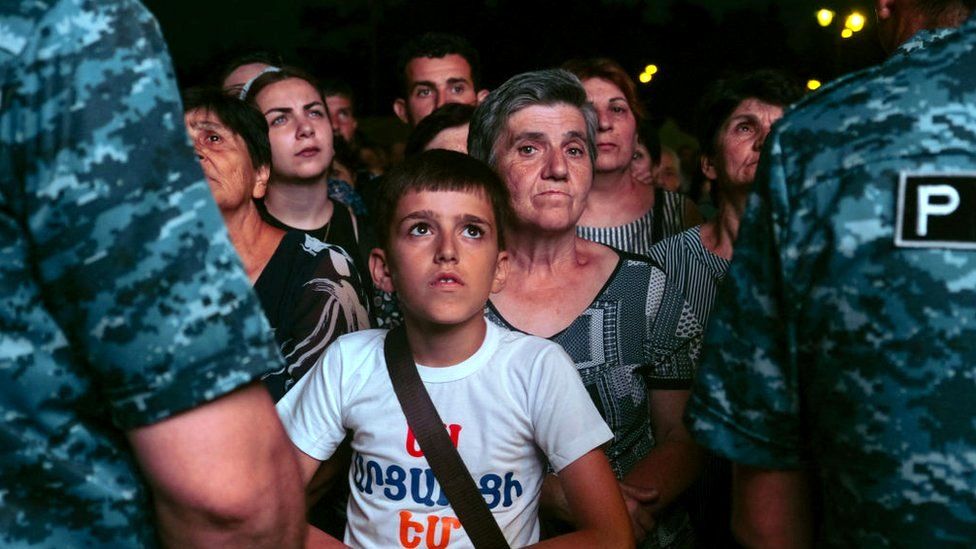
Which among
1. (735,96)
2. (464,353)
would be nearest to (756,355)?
(464,353)

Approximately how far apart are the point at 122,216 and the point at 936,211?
1096mm

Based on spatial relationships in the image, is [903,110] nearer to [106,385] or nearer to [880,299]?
[880,299]

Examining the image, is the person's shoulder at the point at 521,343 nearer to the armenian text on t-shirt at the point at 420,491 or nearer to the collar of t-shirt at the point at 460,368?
the collar of t-shirt at the point at 460,368

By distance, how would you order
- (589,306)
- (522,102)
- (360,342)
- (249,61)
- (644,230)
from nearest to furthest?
(360,342)
(589,306)
(522,102)
(644,230)
(249,61)

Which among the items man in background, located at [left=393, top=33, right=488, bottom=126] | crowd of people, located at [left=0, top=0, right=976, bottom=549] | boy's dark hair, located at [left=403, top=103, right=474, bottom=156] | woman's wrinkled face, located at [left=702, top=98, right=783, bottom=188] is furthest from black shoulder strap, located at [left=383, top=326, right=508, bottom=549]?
man in background, located at [left=393, top=33, right=488, bottom=126]

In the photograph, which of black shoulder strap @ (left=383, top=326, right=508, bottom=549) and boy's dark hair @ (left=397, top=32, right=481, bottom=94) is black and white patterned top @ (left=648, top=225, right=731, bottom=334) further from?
boy's dark hair @ (left=397, top=32, right=481, bottom=94)

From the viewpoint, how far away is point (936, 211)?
142cm

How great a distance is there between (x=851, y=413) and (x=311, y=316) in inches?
70.5

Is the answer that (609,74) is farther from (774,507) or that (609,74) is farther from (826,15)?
(826,15)

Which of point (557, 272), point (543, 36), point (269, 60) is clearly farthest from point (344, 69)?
point (557, 272)

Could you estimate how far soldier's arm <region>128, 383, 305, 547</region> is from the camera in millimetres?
1224

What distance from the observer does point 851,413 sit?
152cm

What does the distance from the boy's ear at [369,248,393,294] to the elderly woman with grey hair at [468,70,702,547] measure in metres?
0.39

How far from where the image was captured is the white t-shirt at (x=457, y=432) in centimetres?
238
